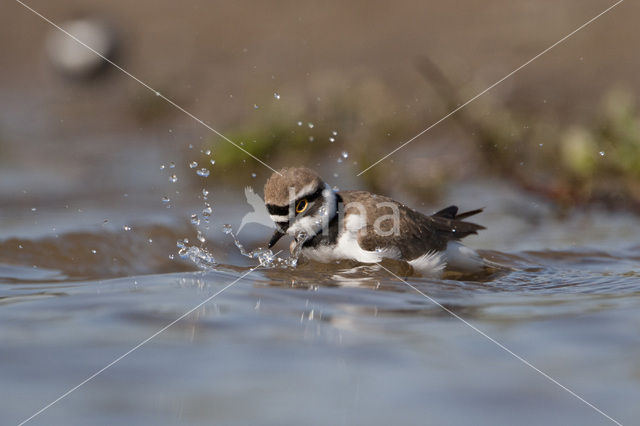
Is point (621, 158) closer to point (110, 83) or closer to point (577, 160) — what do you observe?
point (577, 160)

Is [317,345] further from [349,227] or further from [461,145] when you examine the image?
[461,145]

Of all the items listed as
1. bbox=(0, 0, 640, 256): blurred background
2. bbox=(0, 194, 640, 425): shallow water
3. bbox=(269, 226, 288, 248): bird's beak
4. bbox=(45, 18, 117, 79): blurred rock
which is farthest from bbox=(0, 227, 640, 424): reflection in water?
bbox=(45, 18, 117, 79): blurred rock

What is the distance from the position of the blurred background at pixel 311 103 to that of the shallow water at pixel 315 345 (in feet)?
7.86

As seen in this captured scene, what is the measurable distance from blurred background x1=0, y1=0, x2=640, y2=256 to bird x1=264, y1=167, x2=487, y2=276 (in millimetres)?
1621

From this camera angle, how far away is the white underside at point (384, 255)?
6.16m

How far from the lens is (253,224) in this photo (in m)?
8.19

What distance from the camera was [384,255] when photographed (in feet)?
20.5

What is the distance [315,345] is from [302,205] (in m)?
2.23


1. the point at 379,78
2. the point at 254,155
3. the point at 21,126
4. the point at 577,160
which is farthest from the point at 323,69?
the point at 577,160

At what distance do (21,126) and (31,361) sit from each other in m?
9.67

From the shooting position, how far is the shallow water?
10.8 feet

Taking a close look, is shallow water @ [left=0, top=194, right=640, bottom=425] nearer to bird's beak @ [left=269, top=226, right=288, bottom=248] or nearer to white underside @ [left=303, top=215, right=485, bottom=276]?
white underside @ [left=303, top=215, right=485, bottom=276]

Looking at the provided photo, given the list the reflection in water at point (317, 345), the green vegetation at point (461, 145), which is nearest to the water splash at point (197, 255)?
the reflection in water at point (317, 345)

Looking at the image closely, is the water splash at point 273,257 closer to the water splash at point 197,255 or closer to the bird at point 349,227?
the bird at point 349,227
